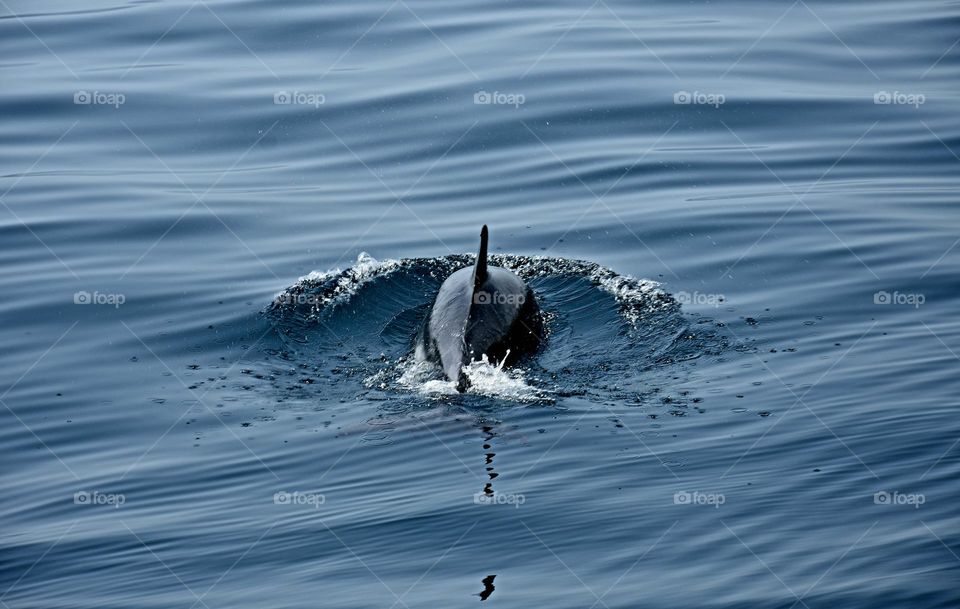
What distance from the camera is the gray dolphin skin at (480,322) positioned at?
580 inches

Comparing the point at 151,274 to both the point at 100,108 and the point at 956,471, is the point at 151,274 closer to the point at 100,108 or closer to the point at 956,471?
the point at 100,108

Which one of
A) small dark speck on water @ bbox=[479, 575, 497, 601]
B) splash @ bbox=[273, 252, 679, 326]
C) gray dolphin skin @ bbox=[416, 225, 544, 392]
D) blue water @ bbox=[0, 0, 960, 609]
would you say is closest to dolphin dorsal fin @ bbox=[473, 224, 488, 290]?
gray dolphin skin @ bbox=[416, 225, 544, 392]

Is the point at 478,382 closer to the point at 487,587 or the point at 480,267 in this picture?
the point at 480,267

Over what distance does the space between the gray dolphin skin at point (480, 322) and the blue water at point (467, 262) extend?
0.35 metres

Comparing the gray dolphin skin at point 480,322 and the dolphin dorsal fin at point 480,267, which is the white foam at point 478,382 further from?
the dolphin dorsal fin at point 480,267

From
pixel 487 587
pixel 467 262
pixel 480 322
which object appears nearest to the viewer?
pixel 487 587

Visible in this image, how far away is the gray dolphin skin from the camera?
1474 centimetres

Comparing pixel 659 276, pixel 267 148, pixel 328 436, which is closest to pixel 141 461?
pixel 328 436

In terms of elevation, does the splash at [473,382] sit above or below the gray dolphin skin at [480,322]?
below

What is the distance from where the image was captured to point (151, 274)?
18.8 metres

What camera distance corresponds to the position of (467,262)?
18547 mm

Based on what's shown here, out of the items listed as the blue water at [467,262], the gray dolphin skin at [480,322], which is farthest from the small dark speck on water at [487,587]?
the gray dolphin skin at [480,322]

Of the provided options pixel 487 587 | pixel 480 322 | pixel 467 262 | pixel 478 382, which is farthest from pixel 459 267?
pixel 487 587

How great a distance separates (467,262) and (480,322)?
3497mm
